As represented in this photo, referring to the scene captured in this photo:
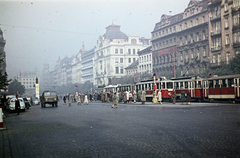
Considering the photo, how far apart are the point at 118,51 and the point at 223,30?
275ft

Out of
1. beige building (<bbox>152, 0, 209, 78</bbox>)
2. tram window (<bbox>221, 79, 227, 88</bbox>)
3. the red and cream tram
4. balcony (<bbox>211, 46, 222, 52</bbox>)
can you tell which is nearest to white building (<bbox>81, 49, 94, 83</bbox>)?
beige building (<bbox>152, 0, 209, 78</bbox>)

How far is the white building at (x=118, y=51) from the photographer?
139 meters

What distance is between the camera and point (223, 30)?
60.6 meters

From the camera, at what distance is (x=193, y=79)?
129 feet

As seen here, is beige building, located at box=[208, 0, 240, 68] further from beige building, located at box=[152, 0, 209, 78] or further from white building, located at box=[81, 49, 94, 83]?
white building, located at box=[81, 49, 94, 83]

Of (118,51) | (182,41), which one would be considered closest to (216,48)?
(182,41)

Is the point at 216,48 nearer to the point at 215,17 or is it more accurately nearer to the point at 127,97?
the point at 215,17

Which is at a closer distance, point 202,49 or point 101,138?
point 101,138

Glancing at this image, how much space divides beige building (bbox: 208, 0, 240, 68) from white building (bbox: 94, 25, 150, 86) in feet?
241

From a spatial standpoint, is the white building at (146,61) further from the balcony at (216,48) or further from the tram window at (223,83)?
the tram window at (223,83)

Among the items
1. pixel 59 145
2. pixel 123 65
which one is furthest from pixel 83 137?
pixel 123 65

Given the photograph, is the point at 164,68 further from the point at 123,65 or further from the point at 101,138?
the point at 101,138

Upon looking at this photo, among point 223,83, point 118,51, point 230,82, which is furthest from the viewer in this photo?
point 118,51

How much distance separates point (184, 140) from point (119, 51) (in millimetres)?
133579
